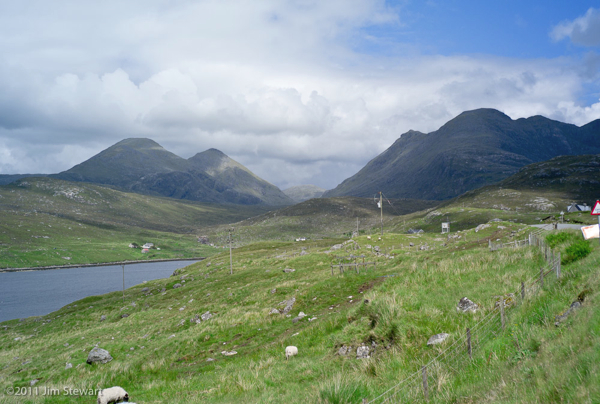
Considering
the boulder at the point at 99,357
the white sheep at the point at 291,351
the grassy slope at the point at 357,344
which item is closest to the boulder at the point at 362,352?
the grassy slope at the point at 357,344

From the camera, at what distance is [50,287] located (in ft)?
448

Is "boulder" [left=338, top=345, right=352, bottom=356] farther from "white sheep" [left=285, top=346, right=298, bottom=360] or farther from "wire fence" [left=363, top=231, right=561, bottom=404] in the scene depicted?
"wire fence" [left=363, top=231, right=561, bottom=404]

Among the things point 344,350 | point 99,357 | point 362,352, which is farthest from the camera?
point 99,357

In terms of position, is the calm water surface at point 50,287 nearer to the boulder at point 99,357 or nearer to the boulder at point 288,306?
the boulder at point 99,357

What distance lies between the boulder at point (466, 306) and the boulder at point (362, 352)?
14.0 feet

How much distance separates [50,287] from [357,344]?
155 m

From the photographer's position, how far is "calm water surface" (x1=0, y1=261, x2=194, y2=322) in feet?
333

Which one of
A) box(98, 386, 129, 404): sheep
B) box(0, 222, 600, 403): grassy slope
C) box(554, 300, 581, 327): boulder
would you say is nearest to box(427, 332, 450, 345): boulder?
box(0, 222, 600, 403): grassy slope

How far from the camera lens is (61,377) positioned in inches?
948

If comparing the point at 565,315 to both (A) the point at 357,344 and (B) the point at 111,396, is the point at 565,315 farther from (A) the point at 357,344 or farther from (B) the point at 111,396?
(B) the point at 111,396

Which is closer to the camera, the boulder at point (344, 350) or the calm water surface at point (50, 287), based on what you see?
the boulder at point (344, 350)

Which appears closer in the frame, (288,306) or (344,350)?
(344,350)

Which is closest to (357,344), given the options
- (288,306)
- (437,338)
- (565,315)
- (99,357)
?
(437,338)

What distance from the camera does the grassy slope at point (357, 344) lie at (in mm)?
8828
